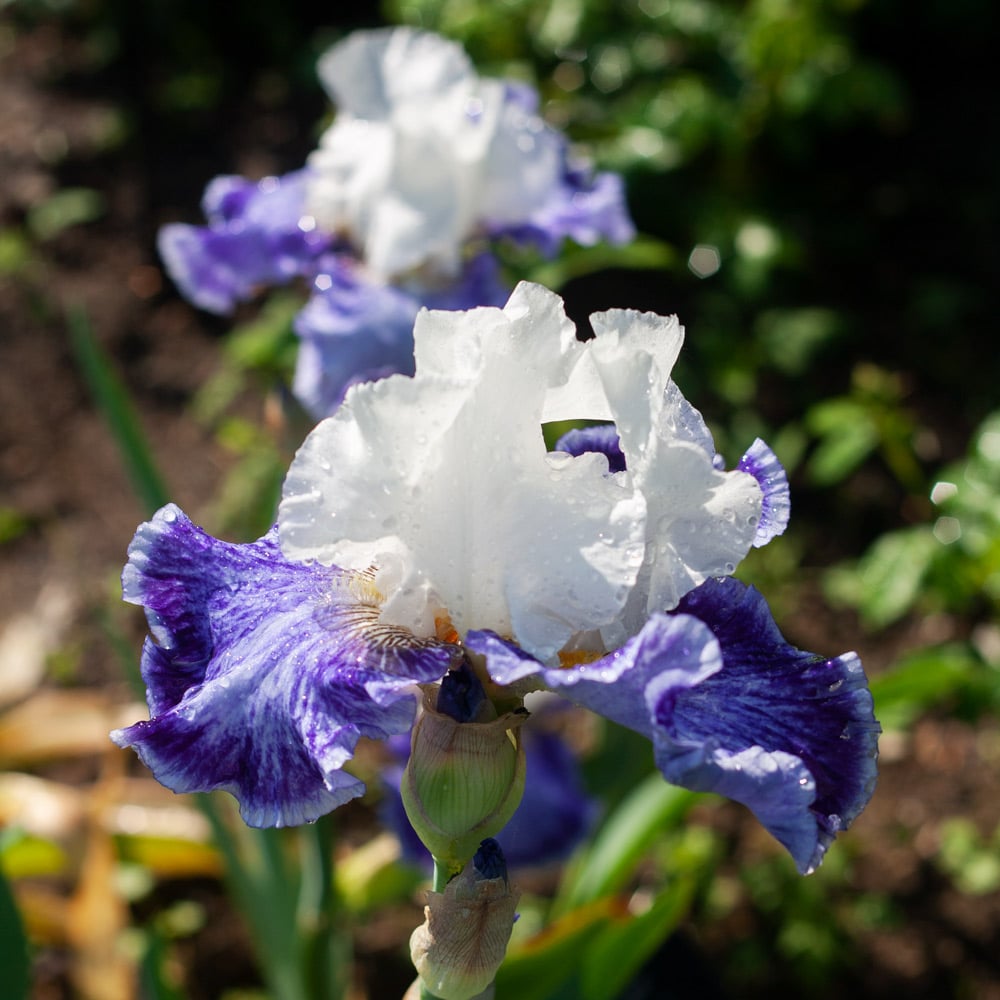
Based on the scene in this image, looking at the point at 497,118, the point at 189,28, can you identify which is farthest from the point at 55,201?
the point at 497,118

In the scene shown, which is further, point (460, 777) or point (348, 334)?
point (348, 334)

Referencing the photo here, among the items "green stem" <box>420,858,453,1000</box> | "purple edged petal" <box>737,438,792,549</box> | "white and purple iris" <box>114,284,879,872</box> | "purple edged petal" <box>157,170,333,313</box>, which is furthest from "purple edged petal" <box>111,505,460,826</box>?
"purple edged petal" <box>157,170,333,313</box>

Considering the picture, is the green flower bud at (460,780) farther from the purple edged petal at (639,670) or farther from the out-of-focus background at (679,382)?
the out-of-focus background at (679,382)

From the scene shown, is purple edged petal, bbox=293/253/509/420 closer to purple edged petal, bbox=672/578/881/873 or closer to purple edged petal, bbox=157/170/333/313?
purple edged petal, bbox=157/170/333/313

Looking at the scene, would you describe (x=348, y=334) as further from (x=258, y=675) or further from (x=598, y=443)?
(x=258, y=675)

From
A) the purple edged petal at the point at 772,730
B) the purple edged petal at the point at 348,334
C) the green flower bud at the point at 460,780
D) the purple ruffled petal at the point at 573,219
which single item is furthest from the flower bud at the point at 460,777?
the purple ruffled petal at the point at 573,219

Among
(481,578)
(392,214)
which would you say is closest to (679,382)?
(392,214)
